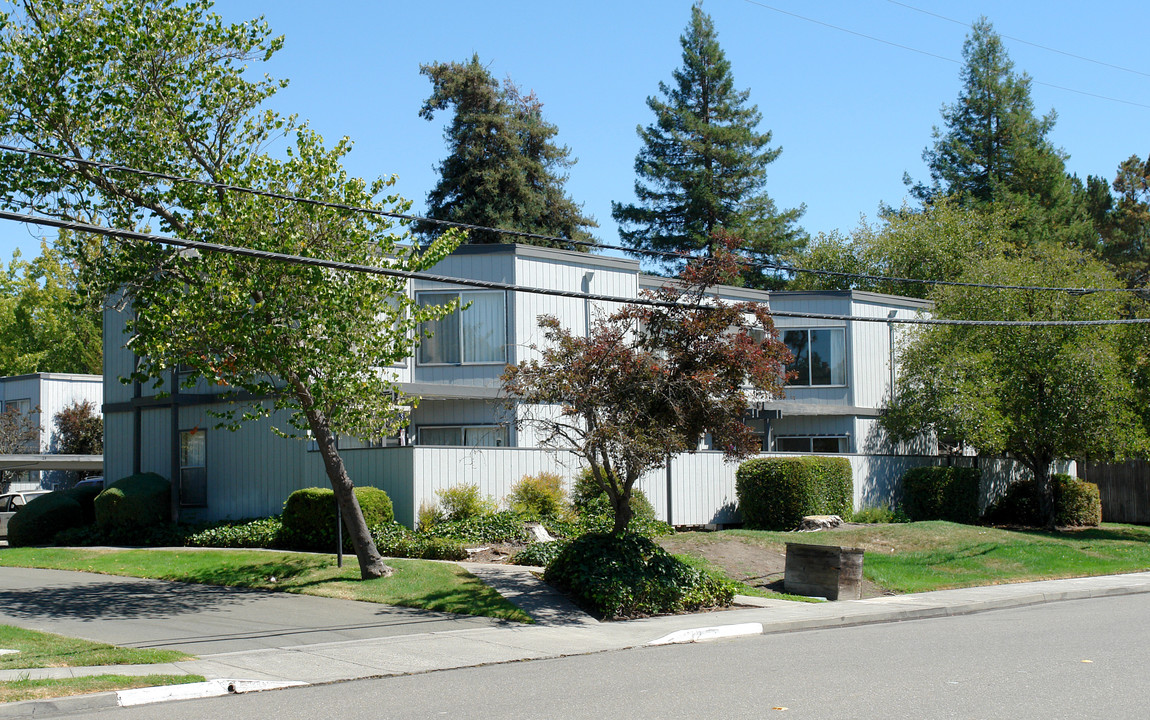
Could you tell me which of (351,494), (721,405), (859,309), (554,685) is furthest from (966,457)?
Answer: (554,685)

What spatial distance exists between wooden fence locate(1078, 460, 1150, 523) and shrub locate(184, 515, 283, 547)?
24410 mm

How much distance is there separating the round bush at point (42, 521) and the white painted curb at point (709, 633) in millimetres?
17848

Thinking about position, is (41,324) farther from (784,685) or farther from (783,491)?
(784,685)

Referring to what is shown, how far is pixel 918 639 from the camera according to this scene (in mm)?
12461

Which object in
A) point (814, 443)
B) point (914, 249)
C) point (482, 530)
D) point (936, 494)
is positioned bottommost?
point (482, 530)

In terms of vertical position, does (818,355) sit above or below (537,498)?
above

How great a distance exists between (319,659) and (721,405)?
6.75 m

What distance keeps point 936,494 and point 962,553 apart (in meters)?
5.93

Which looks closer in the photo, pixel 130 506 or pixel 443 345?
pixel 130 506

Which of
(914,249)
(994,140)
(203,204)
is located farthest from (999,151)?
(203,204)

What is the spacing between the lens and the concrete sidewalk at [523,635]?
34.0ft

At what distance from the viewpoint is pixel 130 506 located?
23922 mm

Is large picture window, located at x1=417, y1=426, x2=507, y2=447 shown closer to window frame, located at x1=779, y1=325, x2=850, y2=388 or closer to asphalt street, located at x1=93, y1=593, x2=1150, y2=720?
window frame, located at x1=779, y1=325, x2=850, y2=388

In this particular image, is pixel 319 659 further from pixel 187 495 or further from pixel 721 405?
pixel 187 495
